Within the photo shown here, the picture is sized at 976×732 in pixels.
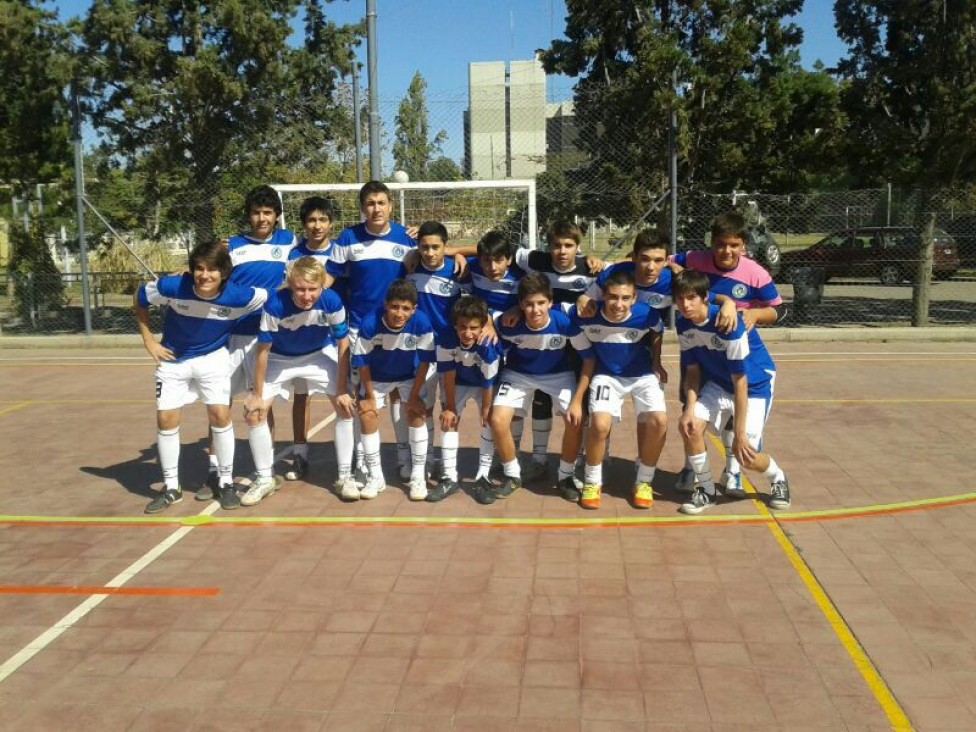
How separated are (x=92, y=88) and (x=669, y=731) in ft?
47.4

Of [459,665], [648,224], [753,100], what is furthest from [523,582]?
[753,100]

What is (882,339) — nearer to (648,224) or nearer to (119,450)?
(648,224)

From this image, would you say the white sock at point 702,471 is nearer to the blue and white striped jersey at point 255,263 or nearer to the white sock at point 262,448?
the white sock at point 262,448

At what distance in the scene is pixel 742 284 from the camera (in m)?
5.95

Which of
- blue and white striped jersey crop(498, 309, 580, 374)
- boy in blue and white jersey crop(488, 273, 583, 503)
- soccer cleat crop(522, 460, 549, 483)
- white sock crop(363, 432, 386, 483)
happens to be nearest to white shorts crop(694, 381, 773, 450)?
boy in blue and white jersey crop(488, 273, 583, 503)

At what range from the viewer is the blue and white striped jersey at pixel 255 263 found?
650cm

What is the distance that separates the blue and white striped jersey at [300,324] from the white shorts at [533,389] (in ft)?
3.77

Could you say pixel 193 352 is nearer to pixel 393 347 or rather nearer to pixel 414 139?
pixel 393 347

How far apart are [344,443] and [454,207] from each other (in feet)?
32.5

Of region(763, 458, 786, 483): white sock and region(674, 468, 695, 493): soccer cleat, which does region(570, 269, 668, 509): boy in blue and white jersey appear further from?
region(763, 458, 786, 483): white sock

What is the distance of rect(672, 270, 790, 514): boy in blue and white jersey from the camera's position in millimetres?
5621

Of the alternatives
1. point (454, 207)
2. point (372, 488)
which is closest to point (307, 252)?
point (372, 488)

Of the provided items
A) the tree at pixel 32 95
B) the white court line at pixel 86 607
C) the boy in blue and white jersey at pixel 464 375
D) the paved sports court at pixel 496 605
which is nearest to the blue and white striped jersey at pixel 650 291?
the boy in blue and white jersey at pixel 464 375

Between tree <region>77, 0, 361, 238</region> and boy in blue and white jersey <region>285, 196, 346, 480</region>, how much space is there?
892 cm
